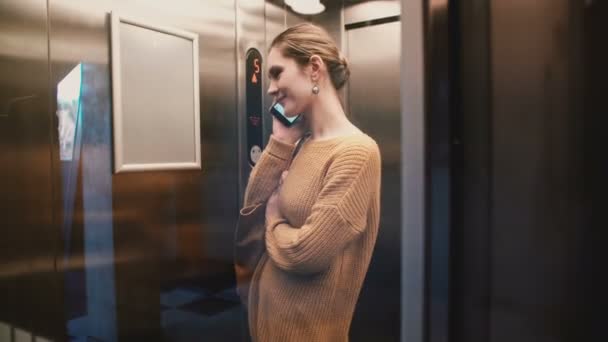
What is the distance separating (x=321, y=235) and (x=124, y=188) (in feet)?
2.36

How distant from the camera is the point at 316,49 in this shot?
1261mm

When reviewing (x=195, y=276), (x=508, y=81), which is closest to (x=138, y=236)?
(x=195, y=276)

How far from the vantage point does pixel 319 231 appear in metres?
1.21

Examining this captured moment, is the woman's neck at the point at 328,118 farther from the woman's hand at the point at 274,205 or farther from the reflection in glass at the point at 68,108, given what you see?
the reflection in glass at the point at 68,108

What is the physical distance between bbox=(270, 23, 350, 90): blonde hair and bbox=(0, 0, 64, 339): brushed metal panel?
903 millimetres

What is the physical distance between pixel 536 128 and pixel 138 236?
3.99ft

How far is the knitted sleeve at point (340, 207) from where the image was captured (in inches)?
46.7

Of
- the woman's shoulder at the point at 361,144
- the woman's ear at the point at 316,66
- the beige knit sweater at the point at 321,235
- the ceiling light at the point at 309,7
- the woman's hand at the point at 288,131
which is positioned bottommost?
the beige knit sweater at the point at 321,235

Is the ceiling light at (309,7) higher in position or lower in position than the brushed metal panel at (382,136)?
higher

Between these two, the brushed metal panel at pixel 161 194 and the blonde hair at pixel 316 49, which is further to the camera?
the brushed metal panel at pixel 161 194

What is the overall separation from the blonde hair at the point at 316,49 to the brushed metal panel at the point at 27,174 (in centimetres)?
90

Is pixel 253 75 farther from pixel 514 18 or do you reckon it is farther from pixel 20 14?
pixel 20 14

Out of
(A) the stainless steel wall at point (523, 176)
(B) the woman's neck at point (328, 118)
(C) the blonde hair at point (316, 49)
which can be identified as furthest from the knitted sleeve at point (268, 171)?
(A) the stainless steel wall at point (523, 176)

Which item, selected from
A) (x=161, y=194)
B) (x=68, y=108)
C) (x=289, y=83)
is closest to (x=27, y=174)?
(x=68, y=108)
